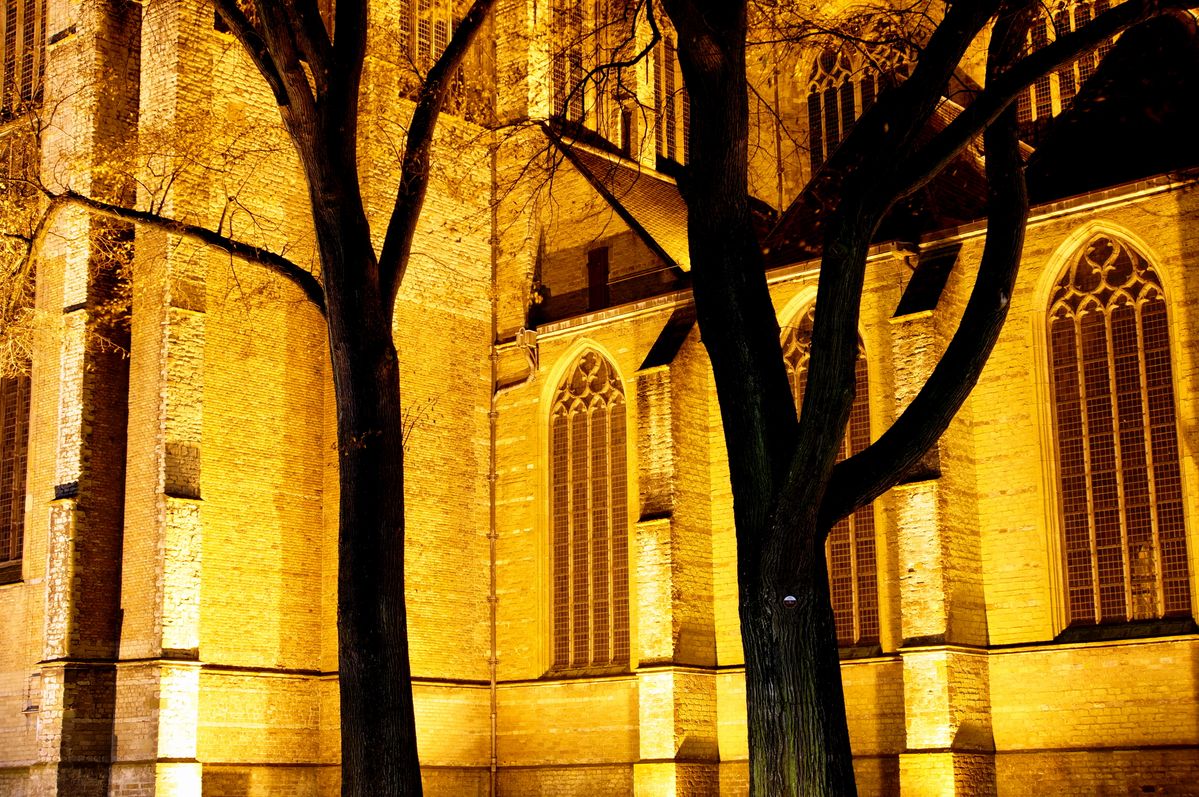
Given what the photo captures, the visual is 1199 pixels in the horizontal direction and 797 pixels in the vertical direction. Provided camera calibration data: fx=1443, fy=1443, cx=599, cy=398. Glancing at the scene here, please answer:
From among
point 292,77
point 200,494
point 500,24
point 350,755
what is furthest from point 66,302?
point 350,755

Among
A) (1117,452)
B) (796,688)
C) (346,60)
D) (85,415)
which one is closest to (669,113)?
(85,415)

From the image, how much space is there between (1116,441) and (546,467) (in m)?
9.42

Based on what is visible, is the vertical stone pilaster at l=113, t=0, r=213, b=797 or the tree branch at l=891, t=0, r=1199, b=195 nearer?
the tree branch at l=891, t=0, r=1199, b=195

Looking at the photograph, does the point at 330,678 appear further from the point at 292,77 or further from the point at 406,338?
the point at 292,77

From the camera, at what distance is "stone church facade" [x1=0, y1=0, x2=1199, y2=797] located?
724 inches

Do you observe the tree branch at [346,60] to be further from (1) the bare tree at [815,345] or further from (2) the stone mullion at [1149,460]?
(2) the stone mullion at [1149,460]

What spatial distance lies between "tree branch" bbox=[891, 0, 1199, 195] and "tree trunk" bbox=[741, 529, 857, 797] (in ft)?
7.65

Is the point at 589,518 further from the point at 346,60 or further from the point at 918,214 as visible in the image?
the point at 346,60

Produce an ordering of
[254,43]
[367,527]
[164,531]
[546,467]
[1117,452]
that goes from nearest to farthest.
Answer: [367,527], [254,43], [1117,452], [164,531], [546,467]

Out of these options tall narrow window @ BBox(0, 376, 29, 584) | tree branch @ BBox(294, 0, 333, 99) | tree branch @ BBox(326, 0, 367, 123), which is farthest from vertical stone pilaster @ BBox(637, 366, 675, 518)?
tall narrow window @ BBox(0, 376, 29, 584)

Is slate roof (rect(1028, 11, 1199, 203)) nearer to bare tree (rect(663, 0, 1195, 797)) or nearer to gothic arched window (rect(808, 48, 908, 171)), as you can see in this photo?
gothic arched window (rect(808, 48, 908, 171))

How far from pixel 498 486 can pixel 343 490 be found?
13.3 m

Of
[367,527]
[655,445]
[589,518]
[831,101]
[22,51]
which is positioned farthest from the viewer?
[831,101]

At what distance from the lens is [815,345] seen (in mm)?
8867
